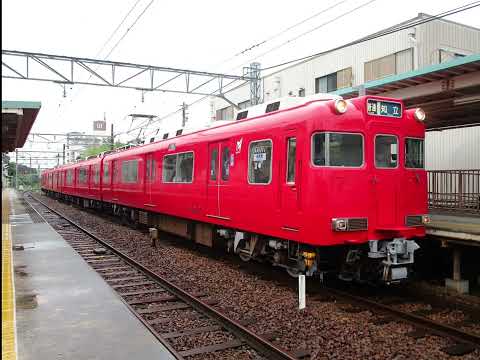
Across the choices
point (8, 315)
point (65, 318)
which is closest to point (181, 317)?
point (65, 318)

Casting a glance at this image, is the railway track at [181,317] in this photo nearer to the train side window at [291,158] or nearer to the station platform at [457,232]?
the train side window at [291,158]

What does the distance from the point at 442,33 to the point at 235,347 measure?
19439 mm

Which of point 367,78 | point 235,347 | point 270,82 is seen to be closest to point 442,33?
point 367,78

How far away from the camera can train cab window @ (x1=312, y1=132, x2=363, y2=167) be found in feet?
22.0

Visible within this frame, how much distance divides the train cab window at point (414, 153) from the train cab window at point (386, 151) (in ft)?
0.87

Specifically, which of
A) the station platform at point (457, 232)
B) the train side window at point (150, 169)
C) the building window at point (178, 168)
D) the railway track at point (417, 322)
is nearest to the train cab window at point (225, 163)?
→ the building window at point (178, 168)

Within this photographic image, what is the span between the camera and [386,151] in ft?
23.7

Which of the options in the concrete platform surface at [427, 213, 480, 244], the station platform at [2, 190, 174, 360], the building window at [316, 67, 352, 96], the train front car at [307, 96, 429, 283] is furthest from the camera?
the building window at [316, 67, 352, 96]

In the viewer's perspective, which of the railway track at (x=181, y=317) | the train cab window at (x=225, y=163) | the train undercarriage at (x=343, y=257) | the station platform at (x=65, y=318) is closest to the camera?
the station platform at (x=65, y=318)

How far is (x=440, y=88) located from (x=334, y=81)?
14701 millimetres

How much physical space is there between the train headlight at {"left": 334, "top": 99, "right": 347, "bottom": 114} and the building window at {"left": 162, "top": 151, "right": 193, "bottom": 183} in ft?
15.4

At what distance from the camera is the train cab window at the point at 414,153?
7457 mm

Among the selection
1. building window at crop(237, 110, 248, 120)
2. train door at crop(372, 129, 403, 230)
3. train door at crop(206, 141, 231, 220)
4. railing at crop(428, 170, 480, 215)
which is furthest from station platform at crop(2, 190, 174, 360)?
railing at crop(428, 170, 480, 215)

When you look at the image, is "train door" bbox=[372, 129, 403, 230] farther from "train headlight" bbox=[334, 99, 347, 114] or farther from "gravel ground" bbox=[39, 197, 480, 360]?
"gravel ground" bbox=[39, 197, 480, 360]
